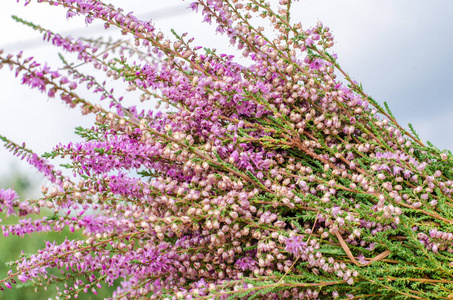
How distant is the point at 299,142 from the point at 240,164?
0.18 metres

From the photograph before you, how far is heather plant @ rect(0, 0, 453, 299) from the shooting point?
0.99 meters

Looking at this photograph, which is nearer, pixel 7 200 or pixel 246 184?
pixel 7 200

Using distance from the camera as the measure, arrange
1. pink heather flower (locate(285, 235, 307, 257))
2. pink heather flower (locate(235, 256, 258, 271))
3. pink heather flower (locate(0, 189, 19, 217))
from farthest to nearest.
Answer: pink heather flower (locate(235, 256, 258, 271)), pink heather flower (locate(285, 235, 307, 257)), pink heather flower (locate(0, 189, 19, 217))

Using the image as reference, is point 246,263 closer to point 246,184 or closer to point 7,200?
point 246,184

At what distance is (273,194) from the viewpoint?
3.40 feet

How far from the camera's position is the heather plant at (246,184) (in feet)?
3.26

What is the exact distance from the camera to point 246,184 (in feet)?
3.53

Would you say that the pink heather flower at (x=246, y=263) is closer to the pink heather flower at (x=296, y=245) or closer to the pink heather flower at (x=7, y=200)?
the pink heather flower at (x=296, y=245)

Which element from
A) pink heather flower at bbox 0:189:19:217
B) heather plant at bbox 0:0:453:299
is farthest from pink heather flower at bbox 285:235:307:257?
pink heather flower at bbox 0:189:19:217

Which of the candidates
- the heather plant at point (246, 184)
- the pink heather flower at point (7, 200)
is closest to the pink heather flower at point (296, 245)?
the heather plant at point (246, 184)

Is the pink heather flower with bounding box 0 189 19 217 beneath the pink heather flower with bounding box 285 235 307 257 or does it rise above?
above

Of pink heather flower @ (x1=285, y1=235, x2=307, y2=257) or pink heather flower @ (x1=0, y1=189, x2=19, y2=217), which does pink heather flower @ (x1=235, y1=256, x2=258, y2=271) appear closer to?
pink heather flower @ (x1=285, y1=235, x2=307, y2=257)

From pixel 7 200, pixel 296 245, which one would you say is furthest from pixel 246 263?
pixel 7 200

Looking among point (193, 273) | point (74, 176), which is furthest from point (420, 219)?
point (74, 176)
